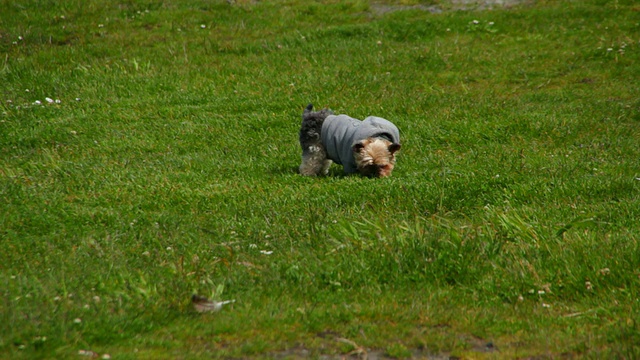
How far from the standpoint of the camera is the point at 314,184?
9773mm

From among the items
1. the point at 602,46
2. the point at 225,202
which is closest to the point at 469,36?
the point at 602,46

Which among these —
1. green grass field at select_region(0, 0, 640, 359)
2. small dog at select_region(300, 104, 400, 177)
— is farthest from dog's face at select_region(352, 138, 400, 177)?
green grass field at select_region(0, 0, 640, 359)

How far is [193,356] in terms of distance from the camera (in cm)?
488

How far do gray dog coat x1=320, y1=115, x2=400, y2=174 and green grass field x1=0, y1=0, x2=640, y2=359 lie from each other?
1.97 feet

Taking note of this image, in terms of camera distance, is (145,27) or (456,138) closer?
(456,138)

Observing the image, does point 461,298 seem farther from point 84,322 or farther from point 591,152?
point 591,152

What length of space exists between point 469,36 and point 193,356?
46.1 feet

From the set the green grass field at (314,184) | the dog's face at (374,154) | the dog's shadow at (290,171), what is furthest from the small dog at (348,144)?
the green grass field at (314,184)

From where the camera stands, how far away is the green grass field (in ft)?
17.8

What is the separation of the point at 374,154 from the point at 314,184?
0.84 m

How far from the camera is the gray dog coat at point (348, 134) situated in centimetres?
991

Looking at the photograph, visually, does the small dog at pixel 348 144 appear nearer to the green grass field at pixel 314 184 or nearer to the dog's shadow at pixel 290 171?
the dog's shadow at pixel 290 171

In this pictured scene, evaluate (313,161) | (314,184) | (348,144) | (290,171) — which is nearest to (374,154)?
(348,144)

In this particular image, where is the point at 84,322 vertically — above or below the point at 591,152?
above
